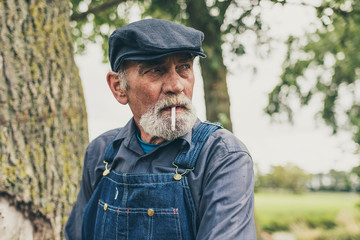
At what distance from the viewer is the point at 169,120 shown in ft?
5.52

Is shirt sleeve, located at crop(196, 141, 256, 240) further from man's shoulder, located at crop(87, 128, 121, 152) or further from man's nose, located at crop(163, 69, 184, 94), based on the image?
man's shoulder, located at crop(87, 128, 121, 152)

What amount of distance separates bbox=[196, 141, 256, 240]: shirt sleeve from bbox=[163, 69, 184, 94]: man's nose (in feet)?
1.25

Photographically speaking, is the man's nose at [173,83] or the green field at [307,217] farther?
the green field at [307,217]

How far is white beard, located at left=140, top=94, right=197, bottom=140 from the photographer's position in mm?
1646

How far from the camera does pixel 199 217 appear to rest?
4.86 feet

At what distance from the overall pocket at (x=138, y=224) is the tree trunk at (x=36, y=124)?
0.93 m

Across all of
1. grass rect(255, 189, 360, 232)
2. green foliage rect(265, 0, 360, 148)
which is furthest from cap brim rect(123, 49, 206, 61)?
grass rect(255, 189, 360, 232)

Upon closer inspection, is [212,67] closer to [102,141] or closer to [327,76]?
[102,141]

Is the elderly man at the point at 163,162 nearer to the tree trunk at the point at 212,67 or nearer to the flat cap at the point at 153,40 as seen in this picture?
the flat cap at the point at 153,40

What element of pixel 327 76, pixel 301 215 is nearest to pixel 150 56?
pixel 327 76

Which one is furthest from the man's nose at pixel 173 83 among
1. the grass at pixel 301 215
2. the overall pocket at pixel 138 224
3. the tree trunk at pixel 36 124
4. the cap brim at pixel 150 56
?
the grass at pixel 301 215

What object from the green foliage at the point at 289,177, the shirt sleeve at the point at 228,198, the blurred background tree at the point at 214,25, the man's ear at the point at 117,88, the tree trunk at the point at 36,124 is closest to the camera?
the shirt sleeve at the point at 228,198

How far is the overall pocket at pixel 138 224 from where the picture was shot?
1.48m

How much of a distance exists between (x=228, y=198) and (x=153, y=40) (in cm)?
80
